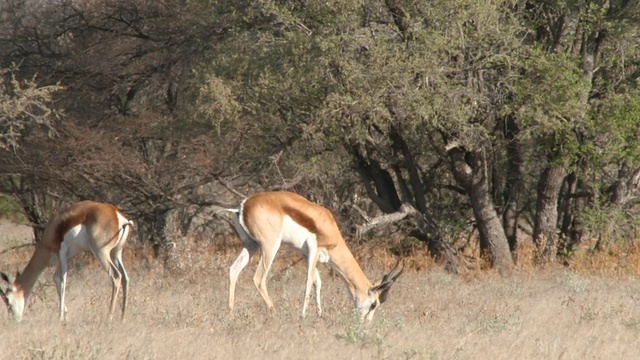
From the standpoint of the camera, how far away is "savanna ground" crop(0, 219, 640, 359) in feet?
27.0

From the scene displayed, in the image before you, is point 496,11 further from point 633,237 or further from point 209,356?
point 209,356

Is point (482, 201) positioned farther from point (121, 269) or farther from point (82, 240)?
point (82, 240)

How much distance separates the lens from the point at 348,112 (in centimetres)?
1351

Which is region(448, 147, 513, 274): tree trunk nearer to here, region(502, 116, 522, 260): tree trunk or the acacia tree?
region(502, 116, 522, 260): tree trunk

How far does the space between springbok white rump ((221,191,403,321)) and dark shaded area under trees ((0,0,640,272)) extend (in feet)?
5.47

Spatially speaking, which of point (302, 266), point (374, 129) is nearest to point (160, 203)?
point (302, 266)

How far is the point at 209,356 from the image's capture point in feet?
25.6

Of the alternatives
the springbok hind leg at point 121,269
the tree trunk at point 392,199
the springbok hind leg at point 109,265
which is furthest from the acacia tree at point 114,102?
the springbok hind leg at point 109,265

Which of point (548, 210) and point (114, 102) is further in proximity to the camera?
point (114, 102)

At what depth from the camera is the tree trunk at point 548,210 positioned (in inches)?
637

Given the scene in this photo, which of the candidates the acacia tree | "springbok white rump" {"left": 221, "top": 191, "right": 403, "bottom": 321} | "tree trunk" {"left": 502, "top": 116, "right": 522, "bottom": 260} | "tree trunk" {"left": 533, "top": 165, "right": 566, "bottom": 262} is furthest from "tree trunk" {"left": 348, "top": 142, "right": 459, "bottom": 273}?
"springbok white rump" {"left": 221, "top": 191, "right": 403, "bottom": 321}

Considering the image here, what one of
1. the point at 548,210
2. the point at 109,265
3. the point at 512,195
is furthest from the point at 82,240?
the point at 512,195

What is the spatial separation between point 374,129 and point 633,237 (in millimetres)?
4453

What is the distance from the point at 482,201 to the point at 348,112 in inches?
137
